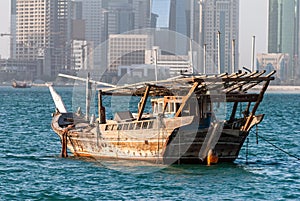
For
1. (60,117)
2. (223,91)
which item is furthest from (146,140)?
(60,117)

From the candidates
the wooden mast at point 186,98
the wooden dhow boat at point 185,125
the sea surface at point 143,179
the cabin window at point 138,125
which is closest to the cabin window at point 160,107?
the wooden dhow boat at point 185,125

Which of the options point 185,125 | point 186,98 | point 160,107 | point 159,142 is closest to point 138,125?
point 159,142

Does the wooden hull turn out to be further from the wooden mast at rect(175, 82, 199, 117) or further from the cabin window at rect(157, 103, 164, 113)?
the cabin window at rect(157, 103, 164, 113)

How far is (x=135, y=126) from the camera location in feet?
172

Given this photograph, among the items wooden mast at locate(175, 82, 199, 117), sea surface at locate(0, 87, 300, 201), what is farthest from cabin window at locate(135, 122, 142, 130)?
wooden mast at locate(175, 82, 199, 117)

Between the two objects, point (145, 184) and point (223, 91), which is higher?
point (223, 91)

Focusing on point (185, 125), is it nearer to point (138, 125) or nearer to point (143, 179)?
point (138, 125)

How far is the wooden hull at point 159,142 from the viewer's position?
50344 millimetres

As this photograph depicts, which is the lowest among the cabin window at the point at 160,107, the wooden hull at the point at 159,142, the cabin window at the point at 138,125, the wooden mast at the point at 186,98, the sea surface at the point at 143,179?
the sea surface at the point at 143,179

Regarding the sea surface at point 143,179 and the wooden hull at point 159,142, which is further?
the wooden hull at point 159,142

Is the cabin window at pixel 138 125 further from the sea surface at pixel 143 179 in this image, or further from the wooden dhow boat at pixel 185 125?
the sea surface at pixel 143 179

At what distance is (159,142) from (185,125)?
168 centimetres

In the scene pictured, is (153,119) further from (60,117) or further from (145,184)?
(60,117)

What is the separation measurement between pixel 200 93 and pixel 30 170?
9.68 meters
